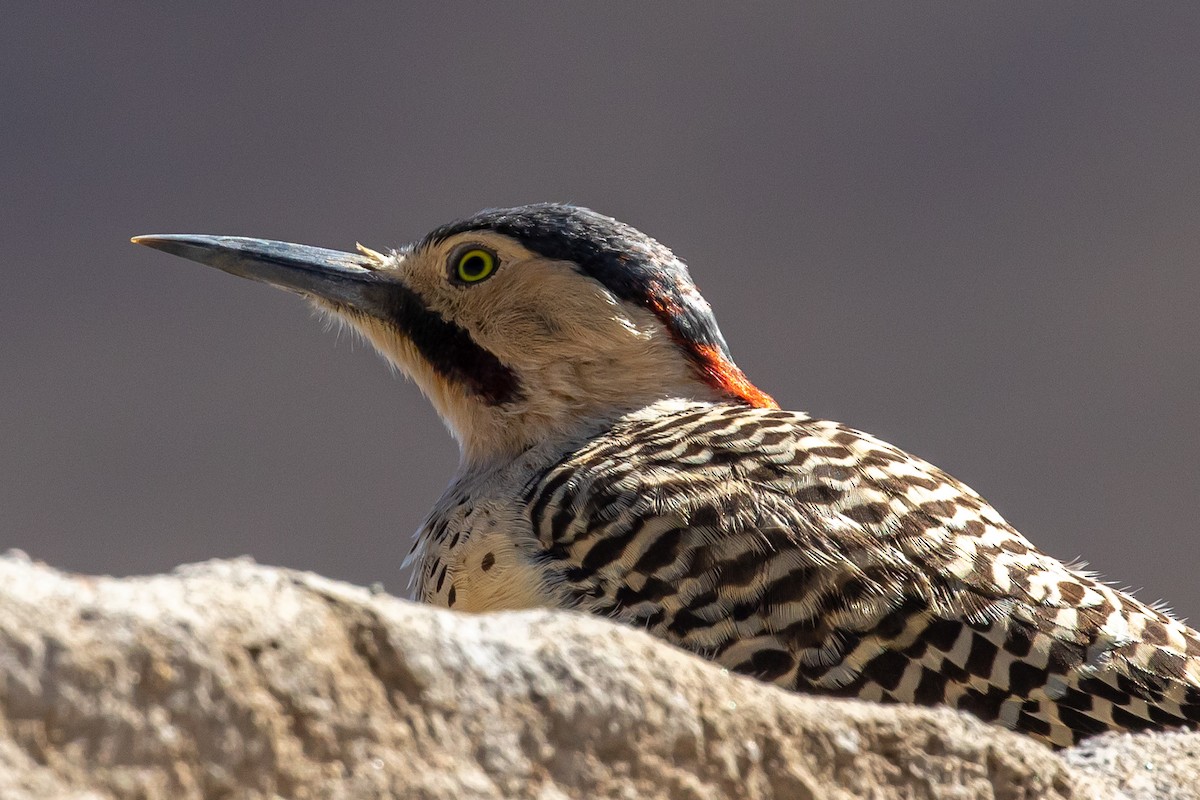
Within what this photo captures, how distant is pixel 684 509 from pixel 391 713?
1132mm

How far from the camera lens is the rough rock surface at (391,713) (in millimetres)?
894

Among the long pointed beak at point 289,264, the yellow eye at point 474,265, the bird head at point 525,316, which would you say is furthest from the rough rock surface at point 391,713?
the long pointed beak at point 289,264

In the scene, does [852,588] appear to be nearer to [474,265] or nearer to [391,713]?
[391,713]

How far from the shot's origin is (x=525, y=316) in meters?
2.81

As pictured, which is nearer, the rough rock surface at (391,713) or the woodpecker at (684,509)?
the rough rock surface at (391,713)

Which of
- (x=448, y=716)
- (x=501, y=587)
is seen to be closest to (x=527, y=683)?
(x=448, y=716)

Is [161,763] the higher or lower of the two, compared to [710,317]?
lower

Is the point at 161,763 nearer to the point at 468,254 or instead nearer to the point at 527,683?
the point at 527,683

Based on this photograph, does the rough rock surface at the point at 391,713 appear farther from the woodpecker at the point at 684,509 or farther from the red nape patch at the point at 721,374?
the red nape patch at the point at 721,374

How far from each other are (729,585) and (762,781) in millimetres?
859

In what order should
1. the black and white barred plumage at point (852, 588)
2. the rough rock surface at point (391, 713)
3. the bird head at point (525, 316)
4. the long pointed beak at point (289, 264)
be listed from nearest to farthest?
1. the rough rock surface at point (391, 713)
2. the black and white barred plumage at point (852, 588)
3. the bird head at point (525, 316)
4. the long pointed beak at point (289, 264)

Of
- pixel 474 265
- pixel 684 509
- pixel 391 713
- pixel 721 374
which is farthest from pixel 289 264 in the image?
pixel 391 713

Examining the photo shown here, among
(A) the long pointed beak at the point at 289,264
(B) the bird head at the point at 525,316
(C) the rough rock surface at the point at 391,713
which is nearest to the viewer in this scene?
(C) the rough rock surface at the point at 391,713

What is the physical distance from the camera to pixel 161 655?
3.04ft
